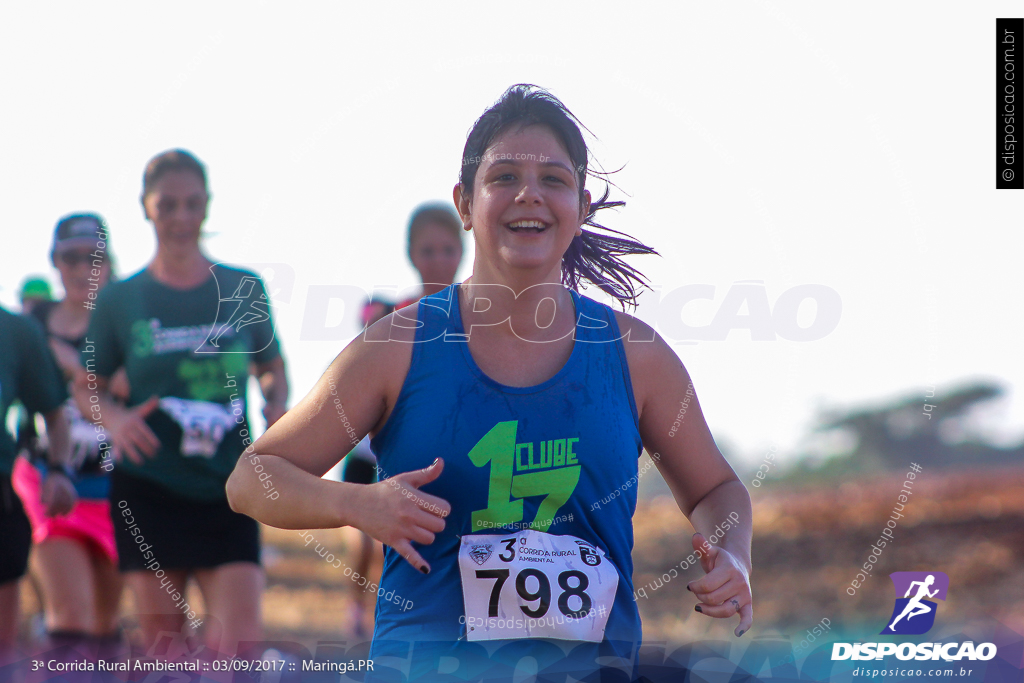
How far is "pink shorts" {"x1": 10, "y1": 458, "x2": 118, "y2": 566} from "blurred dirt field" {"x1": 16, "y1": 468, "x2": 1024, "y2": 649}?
6.32ft

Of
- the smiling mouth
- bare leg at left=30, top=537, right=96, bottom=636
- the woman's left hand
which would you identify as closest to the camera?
the woman's left hand

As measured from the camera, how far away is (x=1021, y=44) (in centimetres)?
468

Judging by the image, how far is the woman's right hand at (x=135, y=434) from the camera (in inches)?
156

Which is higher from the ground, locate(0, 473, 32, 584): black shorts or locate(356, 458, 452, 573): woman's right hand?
locate(356, 458, 452, 573): woman's right hand

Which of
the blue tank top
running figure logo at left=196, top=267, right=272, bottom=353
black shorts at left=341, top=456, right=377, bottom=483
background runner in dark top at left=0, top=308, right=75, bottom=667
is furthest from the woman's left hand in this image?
black shorts at left=341, top=456, right=377, bottom=483

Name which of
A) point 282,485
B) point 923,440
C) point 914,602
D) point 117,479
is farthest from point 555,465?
point 923,440

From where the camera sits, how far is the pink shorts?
4.93m

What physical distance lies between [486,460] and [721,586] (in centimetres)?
64

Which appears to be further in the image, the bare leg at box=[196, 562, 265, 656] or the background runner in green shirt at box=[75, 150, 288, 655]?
the background runner in green shirt at box=[75, 150, 288, 655]

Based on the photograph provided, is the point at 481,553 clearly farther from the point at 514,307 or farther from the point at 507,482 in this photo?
the point at 514,307

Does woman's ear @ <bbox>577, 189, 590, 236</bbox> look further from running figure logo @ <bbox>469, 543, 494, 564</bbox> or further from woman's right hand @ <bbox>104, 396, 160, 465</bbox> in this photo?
woman's right hand @ <bbox>104, 396, 160, 465</bbox>

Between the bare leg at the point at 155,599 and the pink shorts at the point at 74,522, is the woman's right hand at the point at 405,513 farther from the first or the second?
the pink shorts at the point at 74,522

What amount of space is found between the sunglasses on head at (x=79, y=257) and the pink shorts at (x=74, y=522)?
3.68ft

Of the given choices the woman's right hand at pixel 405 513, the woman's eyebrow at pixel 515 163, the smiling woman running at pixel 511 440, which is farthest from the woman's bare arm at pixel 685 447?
the woman's right hand at pixel 405 513
